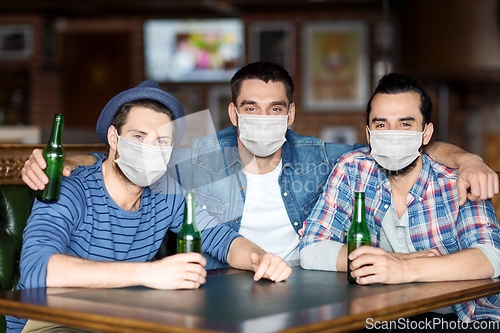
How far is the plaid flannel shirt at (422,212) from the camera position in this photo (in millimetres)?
1549

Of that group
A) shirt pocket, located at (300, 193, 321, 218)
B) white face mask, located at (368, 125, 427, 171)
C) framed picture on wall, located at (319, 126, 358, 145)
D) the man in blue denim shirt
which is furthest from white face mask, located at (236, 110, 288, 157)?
framed picture on wall, located at (319, 126, 358, 145)

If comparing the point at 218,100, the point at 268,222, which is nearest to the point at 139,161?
the point at 268,222

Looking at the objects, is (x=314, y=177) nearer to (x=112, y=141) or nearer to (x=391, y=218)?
(x=391, y=218)

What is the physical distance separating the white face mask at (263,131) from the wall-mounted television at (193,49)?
11.0 ft

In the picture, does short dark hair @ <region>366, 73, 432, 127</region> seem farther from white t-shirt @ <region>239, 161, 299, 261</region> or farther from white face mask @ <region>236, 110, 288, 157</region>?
white t-shirt @ <region>239, 161, 299, 261</region>

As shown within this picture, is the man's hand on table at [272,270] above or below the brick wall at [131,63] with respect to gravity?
below

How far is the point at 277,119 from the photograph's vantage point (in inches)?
74.7

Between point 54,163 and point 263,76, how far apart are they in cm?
83

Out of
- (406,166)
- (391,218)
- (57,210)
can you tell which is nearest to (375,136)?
(406,166)

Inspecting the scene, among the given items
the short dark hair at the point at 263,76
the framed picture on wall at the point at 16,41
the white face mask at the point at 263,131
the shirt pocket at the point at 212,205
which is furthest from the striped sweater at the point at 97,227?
the framed picture on wall at the point at 16,41

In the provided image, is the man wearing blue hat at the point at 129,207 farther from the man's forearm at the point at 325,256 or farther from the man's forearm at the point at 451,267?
the man's forearm at the point at 451,267

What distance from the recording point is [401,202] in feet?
5.64

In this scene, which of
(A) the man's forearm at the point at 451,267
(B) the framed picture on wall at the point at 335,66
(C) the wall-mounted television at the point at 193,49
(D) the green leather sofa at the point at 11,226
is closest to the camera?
(A) the man's forearm at the point at 451,267

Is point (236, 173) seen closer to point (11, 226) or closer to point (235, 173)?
point (235, 173)
